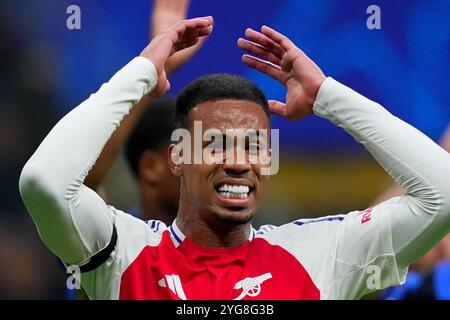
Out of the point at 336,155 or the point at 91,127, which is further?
the point at 336,155

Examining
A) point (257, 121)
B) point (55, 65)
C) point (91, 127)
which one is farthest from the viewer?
point (55, 65)

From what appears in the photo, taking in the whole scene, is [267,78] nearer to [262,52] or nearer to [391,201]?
[262,52]

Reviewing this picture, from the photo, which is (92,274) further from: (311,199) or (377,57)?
(377,57)

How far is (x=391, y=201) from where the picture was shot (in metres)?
2.73

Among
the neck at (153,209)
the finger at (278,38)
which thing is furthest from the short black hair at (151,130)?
the finger at (278,38)

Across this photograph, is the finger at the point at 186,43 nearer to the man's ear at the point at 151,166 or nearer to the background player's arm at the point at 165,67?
the background player's arm at the point at 165,67

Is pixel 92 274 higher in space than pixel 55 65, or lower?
lower

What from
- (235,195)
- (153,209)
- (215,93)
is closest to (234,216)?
(235,195)

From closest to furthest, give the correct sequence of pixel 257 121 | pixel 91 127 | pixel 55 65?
1. pixel 91 127
2. pixel 257 121
3. pixel 55 65

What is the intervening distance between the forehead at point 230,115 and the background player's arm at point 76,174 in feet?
0.61

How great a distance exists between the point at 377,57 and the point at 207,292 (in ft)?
5.29

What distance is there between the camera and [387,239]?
264 centimetres

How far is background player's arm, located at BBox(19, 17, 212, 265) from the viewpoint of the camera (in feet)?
8.11
